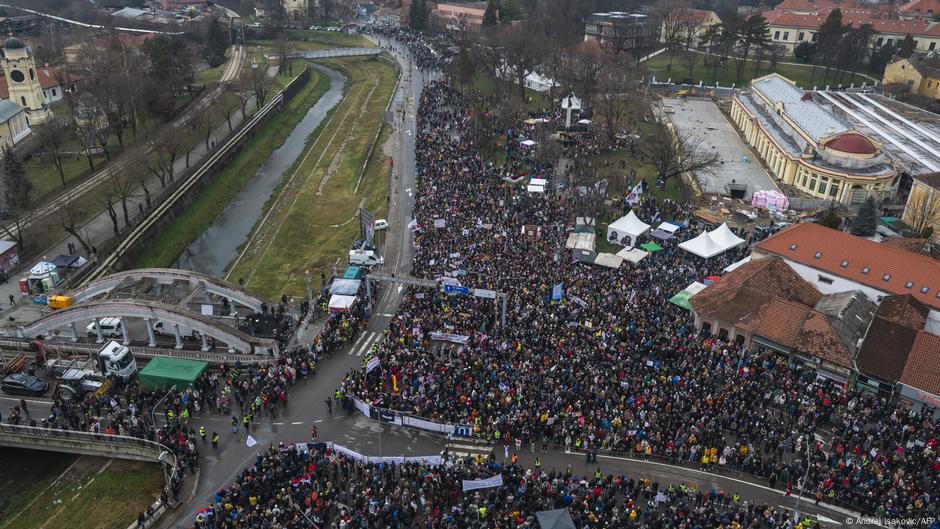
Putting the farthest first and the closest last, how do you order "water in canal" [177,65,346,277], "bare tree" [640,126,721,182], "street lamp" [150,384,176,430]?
"bare tree" [640,126,721,182] < "water in canal" [177,65,346,277] < "street lamp" [150,384,176,430]

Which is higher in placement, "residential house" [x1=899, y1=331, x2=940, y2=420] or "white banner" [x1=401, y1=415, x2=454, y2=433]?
"residential house" [x1=899, y1=331, x2=940, y2=420]

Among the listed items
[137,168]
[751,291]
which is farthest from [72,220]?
[751,291]

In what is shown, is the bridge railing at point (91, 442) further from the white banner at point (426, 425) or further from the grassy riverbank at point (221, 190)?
the grassy riverbank at point (221, 190)

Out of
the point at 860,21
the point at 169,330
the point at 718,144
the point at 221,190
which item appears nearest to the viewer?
the point at 169,330

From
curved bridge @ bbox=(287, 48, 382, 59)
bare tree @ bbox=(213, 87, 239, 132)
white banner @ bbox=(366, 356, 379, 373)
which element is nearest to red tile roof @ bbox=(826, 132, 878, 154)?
white banner @ bbox=(366, 356, 379, 373)

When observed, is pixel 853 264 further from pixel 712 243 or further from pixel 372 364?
pixel 372 364

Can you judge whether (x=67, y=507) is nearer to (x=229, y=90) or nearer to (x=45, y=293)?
(x=45, y=293)

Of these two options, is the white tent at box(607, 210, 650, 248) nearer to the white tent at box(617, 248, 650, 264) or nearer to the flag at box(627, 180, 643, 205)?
the white tent at box(617, 248, 650, 264)
